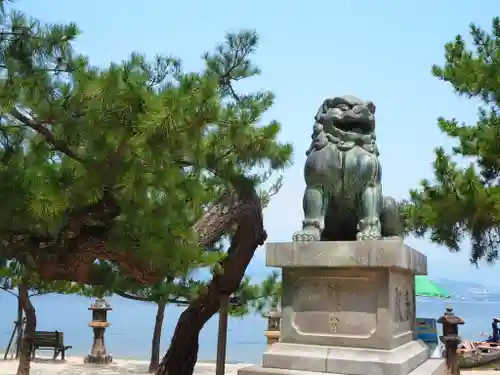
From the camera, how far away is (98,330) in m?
14.4

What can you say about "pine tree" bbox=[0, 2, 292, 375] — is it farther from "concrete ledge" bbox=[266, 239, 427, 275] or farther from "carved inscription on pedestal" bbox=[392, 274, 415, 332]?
"carved inscription on pedestal" bbox=[392, 274, 415, 332]

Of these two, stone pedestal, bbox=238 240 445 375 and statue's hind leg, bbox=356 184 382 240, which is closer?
stone pedestal, bbox=238 240 445 375

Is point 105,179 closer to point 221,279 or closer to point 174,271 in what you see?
point 174,271

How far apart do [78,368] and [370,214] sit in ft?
34.7

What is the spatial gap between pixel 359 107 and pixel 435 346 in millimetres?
7869

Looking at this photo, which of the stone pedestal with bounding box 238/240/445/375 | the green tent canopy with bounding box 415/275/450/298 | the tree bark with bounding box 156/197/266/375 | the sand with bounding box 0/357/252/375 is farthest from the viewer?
the green tent canopy with bounding box 415/275/450/298

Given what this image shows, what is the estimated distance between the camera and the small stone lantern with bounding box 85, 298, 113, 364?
14352mm

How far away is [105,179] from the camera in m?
5.02

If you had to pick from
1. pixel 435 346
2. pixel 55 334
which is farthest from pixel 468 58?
pixel 55 334

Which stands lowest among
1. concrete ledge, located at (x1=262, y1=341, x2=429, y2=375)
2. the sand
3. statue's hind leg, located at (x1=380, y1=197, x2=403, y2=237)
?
the sand

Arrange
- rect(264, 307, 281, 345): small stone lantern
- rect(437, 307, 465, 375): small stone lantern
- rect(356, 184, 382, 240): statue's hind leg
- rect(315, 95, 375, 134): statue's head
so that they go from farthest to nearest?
rect(264, 307, 281, 345): small stone lantern → rect(437, 307, 465, 375): small stone lantern → rect(315, 95, 375, 134): statue's head → rect(356, 184, 382, 240): statue's hind leg

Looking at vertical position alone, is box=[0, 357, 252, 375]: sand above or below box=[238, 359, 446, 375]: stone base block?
below

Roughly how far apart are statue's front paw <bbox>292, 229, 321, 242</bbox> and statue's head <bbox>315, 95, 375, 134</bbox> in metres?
0.92

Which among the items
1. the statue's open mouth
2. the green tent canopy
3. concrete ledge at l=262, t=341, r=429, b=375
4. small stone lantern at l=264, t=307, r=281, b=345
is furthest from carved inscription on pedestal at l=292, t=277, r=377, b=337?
the green tent canopy
